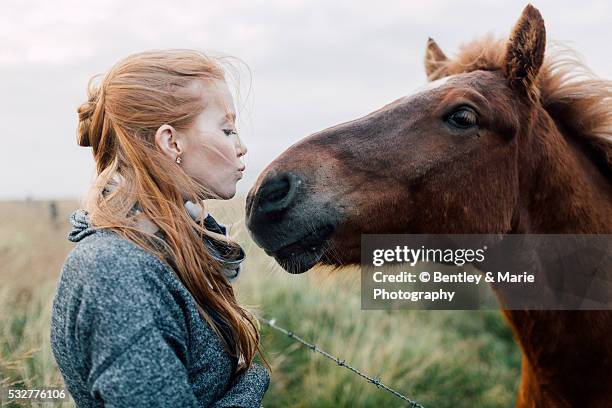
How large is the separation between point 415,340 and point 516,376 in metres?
1.13

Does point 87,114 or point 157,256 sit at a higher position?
point 87,114

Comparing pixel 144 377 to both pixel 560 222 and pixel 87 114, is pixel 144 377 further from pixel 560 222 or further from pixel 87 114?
pixel 560 222

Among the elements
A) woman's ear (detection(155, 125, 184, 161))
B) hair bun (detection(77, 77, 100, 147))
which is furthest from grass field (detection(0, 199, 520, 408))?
woman's ear (detection(155, 125, 184, 161))

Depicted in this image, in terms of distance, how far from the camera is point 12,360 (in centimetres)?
334

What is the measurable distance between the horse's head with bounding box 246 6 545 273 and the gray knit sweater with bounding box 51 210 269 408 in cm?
61

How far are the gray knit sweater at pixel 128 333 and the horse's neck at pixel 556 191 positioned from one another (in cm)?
149

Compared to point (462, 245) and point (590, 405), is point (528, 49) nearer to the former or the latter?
point (462, 245)

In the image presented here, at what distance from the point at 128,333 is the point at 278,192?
86cm

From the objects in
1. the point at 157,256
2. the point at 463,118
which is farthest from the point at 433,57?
the point at 157,256

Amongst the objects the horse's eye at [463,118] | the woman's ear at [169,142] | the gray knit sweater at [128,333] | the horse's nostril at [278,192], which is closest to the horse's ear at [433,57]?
the horse's eye at [463,118]

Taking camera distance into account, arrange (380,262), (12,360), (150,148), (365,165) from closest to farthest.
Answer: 1. (150,148)
2. (365,165)
3. (380,262)
4. (12,360)

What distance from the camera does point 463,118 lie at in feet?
7.92

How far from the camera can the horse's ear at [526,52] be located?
7.91 feet

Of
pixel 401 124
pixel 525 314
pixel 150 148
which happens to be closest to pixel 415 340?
pixel 525 314
